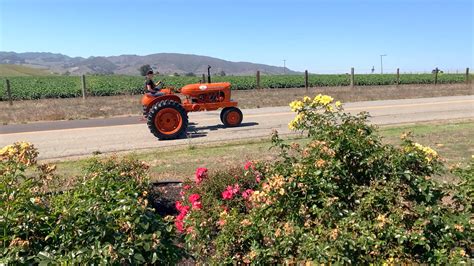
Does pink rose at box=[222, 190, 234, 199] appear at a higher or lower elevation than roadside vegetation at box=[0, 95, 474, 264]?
lower

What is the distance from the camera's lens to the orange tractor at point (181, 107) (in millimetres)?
10047

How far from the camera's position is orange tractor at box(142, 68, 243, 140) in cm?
1005

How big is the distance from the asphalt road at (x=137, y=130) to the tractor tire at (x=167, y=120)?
256 mm

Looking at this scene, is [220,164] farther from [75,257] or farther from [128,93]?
[128,93]

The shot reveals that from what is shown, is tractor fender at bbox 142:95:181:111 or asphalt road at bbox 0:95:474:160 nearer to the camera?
asphalt road at bbox 0:95:474:160

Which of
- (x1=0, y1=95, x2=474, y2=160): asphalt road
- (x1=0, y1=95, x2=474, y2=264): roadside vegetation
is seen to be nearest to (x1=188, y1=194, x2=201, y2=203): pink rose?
(x1=0, y1=95, x2=474, y2=264): roadside vegetation

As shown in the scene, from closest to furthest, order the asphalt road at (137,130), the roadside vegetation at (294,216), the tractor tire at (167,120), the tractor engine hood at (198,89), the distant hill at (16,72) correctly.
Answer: the roadside vegetation at (294,216), the asphalt road at (137,130), the tractor tire at (167,120), the tractor engine hood at (198,89), the distant hill at (16,72)

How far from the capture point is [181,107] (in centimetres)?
1018

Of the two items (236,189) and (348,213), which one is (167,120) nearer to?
(236,189)

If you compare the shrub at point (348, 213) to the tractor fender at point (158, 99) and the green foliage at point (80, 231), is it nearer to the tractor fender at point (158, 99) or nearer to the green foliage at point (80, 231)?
the green foliage at point (80, 231)

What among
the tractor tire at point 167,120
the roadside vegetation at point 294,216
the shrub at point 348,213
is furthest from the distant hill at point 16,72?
the shrub at point 348,213

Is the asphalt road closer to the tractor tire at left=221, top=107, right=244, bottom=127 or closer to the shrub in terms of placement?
the tractor tire at left=221, top=107, right=244, bottom=127

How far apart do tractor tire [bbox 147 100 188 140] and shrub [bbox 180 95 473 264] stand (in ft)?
21.9

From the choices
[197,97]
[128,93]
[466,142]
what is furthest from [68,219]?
[128,93]
